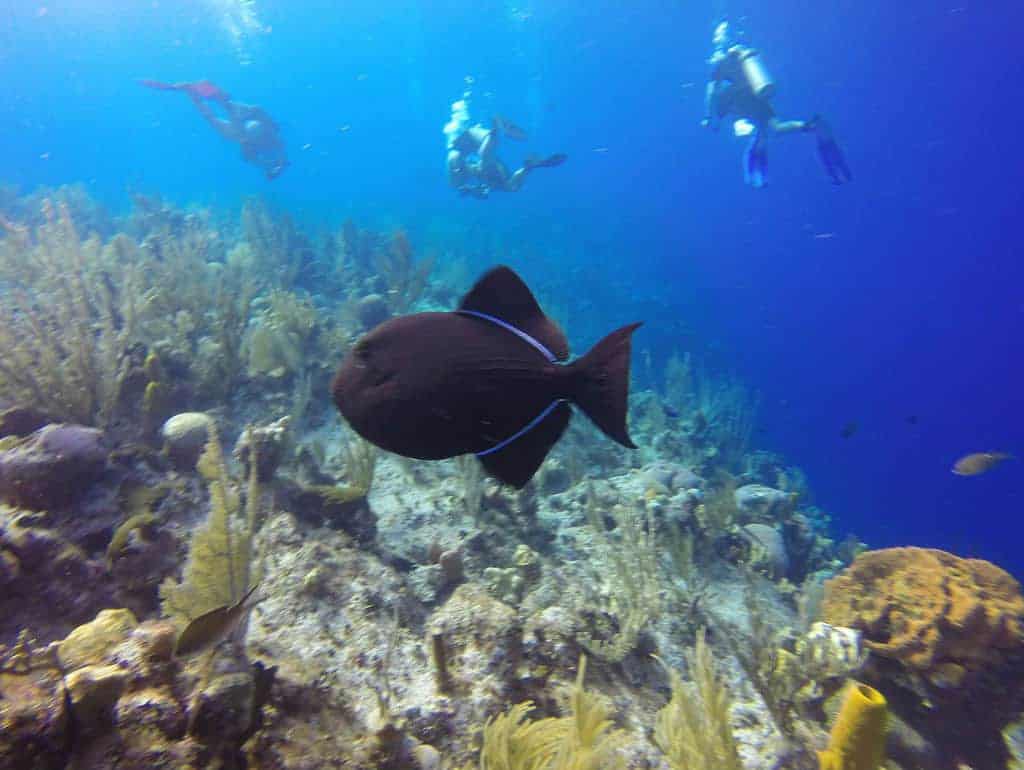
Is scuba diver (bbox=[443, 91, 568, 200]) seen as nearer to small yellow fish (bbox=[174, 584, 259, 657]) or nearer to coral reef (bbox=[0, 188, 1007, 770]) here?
coral reef (bbox=[0, 188, 1007, 770])

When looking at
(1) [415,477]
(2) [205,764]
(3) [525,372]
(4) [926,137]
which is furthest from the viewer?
(4) [926,137]

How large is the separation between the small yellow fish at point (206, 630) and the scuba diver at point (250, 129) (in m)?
18.5

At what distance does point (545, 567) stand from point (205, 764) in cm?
302

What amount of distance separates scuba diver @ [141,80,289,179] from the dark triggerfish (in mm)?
18713

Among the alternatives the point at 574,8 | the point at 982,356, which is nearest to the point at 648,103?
the point at 574,8

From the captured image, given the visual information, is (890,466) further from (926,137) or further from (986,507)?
(926,137)

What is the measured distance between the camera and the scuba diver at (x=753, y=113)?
41.7 feet

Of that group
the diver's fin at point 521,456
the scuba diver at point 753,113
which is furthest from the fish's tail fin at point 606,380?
the scuba diver at point 753,113

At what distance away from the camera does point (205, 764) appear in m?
1.56

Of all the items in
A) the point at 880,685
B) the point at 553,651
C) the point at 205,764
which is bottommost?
the point at 205,764

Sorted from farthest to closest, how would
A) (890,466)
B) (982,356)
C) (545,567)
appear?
(982,356), (890,466), (545,567)

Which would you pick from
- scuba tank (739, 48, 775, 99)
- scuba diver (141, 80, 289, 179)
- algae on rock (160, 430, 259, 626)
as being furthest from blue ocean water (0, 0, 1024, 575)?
algae on rock (160, 430, 259, 626)

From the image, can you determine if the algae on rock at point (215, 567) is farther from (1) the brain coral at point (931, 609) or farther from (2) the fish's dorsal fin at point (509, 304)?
(1) the brain coral at point (931, 609)

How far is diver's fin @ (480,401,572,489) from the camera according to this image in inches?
57.8
